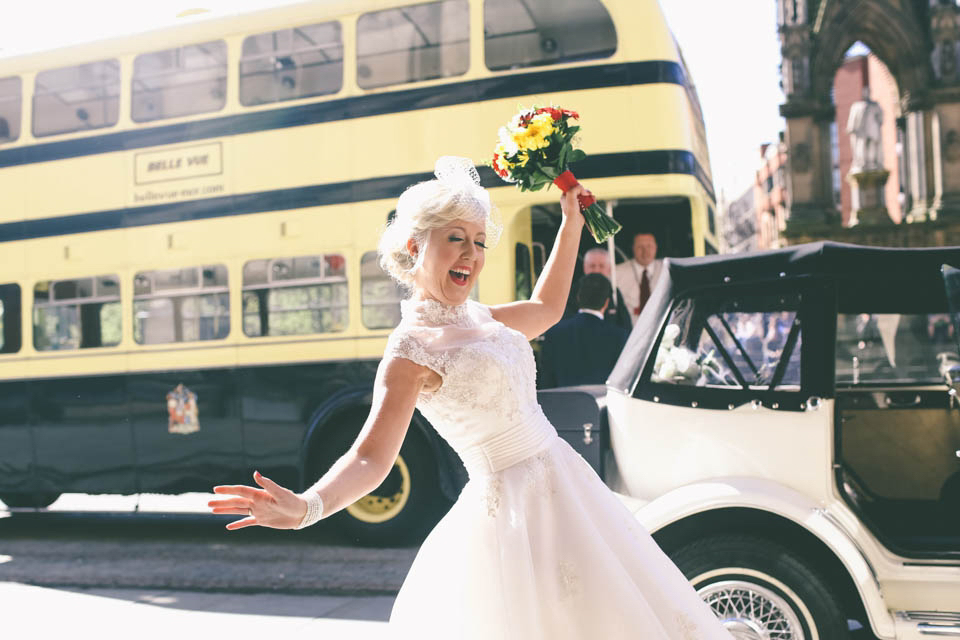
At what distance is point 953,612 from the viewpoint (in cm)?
352

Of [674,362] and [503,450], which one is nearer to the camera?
[503,450]

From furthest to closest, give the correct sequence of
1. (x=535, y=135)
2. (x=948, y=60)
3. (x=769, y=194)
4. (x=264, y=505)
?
(x=769, y=194)
(x=948, y=60)
(x=535, y=135)
(x=264, y=505)

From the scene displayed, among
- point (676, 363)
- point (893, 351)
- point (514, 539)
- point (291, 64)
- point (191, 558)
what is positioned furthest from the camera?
point (291, 64)

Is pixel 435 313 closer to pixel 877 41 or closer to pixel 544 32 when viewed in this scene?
pixel 544 32

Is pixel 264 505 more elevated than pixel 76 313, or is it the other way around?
pixel 76 313

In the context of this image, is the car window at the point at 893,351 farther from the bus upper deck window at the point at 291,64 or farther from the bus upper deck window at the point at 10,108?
the bus upper deck window at the point at 10,108

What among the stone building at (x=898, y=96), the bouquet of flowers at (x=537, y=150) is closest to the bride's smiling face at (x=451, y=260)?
the bouquet of flowers at (x=537, y=150)

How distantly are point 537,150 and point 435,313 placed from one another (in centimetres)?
70

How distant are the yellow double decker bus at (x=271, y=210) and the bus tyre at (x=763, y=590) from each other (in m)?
3.61

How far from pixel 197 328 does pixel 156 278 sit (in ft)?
2.05

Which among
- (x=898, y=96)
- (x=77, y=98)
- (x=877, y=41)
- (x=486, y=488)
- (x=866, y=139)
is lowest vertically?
(x=486, y=488)

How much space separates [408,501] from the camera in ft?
23.7

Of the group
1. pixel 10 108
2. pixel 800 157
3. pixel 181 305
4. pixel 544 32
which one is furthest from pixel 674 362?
pixel 800 157

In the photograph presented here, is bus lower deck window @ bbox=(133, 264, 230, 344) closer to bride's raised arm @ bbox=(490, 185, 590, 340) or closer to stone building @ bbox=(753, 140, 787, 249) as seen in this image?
bride's raised arm @ bbox=(490, 185, 590, 340)
